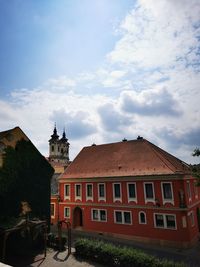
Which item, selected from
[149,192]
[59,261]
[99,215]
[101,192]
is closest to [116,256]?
[59,261]

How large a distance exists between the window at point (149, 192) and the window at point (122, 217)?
3.03m

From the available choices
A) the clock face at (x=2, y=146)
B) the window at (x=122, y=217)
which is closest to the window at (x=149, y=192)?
the window at (x=122, y=217)

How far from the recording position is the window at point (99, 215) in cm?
2686

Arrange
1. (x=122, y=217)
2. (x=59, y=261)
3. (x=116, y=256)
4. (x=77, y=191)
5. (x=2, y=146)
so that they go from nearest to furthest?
(x=116, y=256) → (x=59, y=261) → (x=2, y=146) → (x=122, y=217) → (x=77, y=191)

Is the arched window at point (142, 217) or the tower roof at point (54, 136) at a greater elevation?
the tower roof at point (54, 136)

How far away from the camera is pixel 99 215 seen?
27.3 metres

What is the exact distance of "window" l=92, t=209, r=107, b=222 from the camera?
26858 millimetres

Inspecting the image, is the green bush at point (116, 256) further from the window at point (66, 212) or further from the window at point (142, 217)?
the window at point (66, 212)

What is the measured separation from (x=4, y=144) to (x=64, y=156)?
78647 millimetres

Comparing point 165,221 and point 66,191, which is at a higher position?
point 66,191

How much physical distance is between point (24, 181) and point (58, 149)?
7588 centimetres

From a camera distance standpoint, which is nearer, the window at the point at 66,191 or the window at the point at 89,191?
the window at the point at 89,191

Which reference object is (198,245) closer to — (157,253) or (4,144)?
(157,253)

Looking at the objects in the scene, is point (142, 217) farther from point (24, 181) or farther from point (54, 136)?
point (54, 136)
